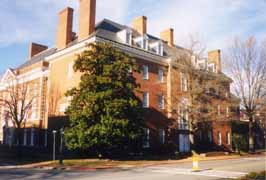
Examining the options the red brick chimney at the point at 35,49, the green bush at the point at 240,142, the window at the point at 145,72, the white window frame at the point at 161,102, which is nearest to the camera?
the window at the point at 145,72

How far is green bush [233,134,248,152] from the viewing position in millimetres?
48969

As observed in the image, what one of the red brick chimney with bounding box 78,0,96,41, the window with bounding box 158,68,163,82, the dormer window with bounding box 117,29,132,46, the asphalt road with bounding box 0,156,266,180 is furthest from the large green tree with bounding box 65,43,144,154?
the window with bounding box 158,68,163,82

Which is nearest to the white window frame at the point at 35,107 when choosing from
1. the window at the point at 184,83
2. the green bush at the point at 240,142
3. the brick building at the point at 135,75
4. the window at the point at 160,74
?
the brick building at the point at 135,75

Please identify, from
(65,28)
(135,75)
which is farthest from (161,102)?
(65,28)

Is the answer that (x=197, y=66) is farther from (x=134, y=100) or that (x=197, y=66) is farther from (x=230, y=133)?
(x=230, y=133)

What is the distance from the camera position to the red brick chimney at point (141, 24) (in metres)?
42.2

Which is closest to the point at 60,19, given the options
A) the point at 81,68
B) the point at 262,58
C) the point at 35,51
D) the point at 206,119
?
the point at 81,68

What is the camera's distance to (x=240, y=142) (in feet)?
163

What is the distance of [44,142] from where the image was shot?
39406mm

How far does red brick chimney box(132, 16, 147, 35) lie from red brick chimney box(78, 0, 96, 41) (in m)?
9.32

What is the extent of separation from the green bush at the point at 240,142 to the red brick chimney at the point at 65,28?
95.4ft

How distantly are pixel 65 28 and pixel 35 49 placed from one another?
1778 centimetres

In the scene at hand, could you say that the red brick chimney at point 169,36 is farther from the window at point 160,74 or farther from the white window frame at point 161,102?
the white window frame at point 161,102

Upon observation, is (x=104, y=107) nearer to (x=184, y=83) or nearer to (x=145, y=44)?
(x=184, y=83)
